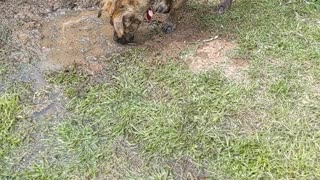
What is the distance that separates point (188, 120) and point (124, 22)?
0.99 m

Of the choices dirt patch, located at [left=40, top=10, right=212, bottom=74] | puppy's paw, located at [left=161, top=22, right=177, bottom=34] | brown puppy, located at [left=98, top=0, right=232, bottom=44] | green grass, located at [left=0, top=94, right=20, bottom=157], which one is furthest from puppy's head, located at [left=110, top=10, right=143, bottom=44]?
green grass, located at [left=0, top=94, right=20, bottom=157]

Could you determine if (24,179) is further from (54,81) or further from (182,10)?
(182,10)

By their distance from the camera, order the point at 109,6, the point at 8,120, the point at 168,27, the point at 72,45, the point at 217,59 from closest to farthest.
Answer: the point at 8,120
the point at 109,6
the point at 217,59
the point at 72,45
the point at 168,27

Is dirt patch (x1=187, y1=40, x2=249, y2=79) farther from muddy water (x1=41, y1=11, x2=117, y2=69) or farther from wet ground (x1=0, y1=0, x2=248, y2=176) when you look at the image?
muddy water (x1=41, y1=11, x2=117, y2=69)

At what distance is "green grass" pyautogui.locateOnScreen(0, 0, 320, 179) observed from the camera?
9.35ft

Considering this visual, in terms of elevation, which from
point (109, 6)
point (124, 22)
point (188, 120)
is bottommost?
point (188, 120)

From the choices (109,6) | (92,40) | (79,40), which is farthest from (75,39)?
(109,6)

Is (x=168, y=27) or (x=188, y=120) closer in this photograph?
(x=188, y=120)

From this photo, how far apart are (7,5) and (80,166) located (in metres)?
2.23

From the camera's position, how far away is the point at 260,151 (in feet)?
9.61

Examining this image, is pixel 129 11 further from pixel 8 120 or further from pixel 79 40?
pixel 8 120

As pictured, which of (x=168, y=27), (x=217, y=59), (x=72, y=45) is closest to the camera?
(x=217, y=59)

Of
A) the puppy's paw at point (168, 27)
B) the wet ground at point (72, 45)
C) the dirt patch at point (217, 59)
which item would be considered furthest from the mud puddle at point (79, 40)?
the dirt patch at point (217, 59)

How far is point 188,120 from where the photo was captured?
125 inches
